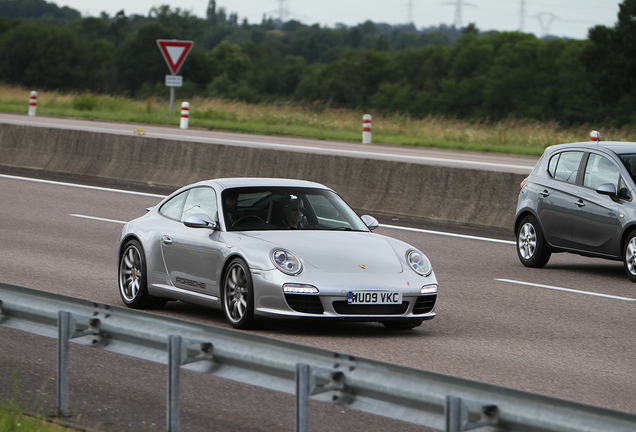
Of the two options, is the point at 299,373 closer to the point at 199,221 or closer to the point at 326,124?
the point at 199,221

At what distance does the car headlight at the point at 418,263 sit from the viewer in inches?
334

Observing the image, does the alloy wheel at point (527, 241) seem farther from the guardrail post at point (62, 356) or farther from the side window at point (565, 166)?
the guardrail post at point (62, 356)

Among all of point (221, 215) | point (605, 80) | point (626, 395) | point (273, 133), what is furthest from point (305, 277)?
point (605, 80)

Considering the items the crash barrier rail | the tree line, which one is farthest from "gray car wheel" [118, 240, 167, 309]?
the tree line

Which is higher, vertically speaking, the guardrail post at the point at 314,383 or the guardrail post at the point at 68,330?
the guardrail post at the point at 314,383

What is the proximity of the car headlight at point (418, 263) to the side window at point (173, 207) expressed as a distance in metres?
2.28

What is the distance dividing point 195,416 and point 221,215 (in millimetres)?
3289

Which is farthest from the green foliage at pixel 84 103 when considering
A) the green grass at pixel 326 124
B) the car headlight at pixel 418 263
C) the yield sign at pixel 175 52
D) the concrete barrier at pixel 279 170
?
the car headlight at pixel 418 263

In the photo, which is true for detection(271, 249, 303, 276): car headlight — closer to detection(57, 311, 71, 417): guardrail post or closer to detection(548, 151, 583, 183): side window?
detection(57, 311, 71, 417): guardrail post

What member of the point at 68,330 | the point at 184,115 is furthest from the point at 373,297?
the point at 184,115

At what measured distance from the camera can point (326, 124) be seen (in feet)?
131

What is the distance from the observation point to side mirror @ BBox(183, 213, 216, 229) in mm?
8766

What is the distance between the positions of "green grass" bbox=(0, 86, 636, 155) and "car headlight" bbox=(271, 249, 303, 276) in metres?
→ 22.0

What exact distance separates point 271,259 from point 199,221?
94 centimetres
